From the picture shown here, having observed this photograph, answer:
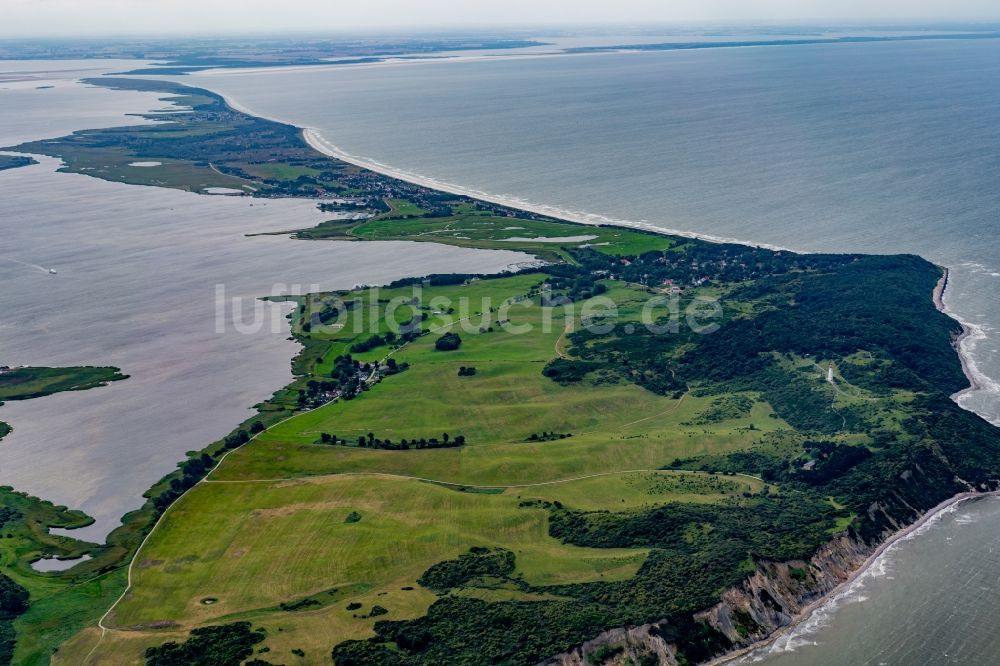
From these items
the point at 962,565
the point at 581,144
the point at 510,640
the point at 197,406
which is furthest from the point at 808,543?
the point at 581,144

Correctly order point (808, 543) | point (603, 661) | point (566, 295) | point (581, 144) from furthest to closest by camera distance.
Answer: point (581, 144), point (566, 295), point (808, 543), point (603, 661)

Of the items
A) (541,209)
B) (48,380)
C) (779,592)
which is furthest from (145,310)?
(779,592)

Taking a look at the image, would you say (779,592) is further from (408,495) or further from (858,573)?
(408,495)

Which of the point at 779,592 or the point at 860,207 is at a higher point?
the point at 860,207

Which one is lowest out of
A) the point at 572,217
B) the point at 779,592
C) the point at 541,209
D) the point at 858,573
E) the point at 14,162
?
the point at 858,573

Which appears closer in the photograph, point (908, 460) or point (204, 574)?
point (204, 574)

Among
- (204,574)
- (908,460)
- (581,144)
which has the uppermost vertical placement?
(581,144)

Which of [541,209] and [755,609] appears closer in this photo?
[755,609]

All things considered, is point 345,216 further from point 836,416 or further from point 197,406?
point 836,416

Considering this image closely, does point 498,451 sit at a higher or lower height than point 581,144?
lower
